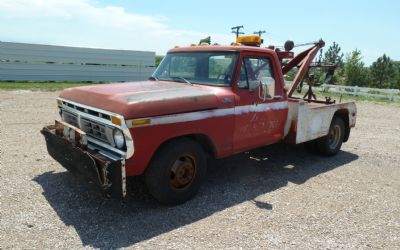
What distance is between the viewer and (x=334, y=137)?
734cm

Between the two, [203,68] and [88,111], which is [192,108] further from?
[88,111]

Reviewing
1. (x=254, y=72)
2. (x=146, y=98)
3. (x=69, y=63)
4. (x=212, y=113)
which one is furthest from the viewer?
(x=69, y=63)

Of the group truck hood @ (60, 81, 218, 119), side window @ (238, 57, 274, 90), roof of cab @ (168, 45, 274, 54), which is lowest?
truck hood @ (60, 81, 218, 119)

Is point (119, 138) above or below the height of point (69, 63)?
below

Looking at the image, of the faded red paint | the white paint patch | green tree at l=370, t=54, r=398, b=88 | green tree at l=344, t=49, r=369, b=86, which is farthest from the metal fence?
green tree at l=370, t=54, r=398, b=88

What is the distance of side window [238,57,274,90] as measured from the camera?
196 inches

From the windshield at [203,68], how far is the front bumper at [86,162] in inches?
69.6

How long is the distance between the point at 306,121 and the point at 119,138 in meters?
3.56

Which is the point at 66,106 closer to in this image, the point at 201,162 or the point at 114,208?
the point at 114,208

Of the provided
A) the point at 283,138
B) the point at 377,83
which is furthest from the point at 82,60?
the point at 377,83

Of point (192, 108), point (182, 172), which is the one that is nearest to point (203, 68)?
point (192, 108)

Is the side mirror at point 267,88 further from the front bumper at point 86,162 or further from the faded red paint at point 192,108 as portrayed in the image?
the front bumper at point 86,162

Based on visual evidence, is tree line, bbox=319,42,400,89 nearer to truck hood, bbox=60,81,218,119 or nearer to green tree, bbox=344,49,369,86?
green tree, bbox=344,49,369,86

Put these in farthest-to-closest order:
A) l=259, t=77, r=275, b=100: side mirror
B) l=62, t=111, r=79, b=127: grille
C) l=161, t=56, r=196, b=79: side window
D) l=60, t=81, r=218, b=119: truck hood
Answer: l=161, t=56, r=196, b=79: side window
l=259, t=77, r=275, b=100: side mirror
l=62, t=111, r=79, b=127: grille
l=60, t=81, r=218, b=119: truck hood
